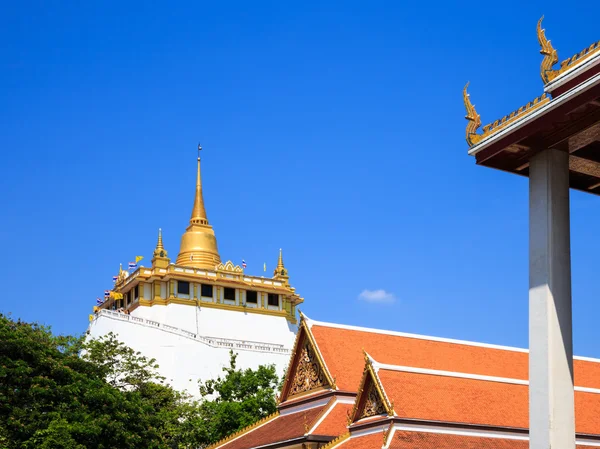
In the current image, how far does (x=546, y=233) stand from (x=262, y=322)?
41.8 metres

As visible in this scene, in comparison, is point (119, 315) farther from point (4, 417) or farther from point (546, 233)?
point (546, 233)

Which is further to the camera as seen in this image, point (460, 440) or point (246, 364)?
point (246, 364)

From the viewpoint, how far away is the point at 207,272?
54469 mm

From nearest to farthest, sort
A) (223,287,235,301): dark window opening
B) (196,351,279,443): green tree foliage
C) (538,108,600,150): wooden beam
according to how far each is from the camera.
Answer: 1. (538,108,600,150): wooden beam
2. (196,351,279,443): green tree foliage
3. (223,287,235,301): dark window opening

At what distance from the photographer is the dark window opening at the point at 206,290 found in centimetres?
5422

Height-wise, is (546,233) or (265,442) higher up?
(546,233)

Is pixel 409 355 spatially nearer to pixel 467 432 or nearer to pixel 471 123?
pixel 467 432

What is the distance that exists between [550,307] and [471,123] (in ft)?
10.9

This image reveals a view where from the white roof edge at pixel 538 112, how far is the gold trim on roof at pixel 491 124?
9cm

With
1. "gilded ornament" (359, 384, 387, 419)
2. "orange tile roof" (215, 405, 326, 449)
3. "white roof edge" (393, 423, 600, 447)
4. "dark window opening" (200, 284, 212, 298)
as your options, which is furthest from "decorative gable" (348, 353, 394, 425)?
"dark window opening" (200, 284, 212, 298)

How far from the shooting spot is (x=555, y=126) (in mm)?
→ 14430

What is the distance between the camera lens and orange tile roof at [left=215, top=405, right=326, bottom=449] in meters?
25.3

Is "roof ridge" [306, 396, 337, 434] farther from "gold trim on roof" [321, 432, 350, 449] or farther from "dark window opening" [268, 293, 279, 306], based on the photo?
"dark window opening" [268, 293, 279, 306]

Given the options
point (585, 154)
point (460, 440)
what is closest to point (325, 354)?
point (460, 440)
